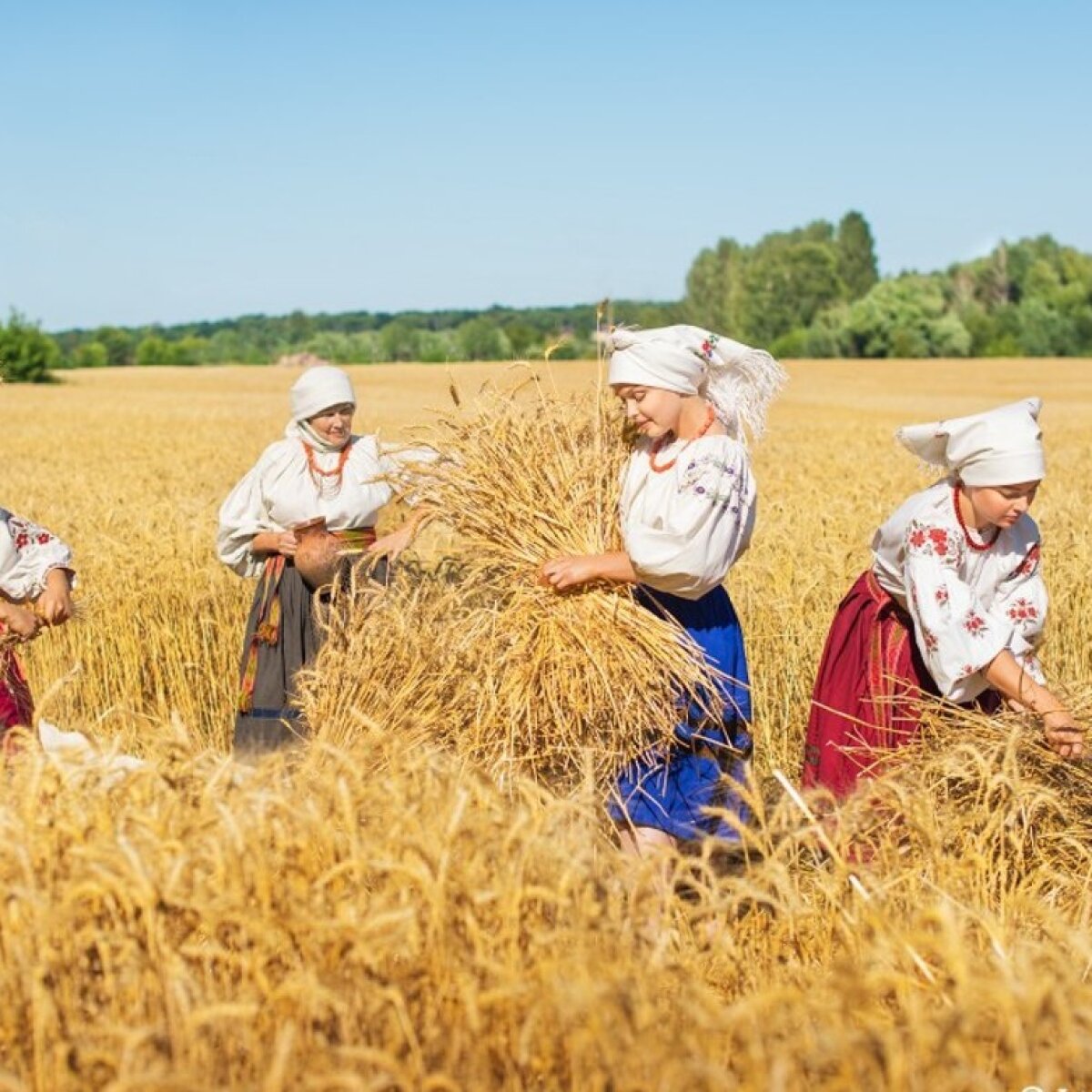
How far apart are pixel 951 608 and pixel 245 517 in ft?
7.81

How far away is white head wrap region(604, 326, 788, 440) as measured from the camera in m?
3.25

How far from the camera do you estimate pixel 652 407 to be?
3.27 metres

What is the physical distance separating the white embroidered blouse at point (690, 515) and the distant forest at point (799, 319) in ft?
111

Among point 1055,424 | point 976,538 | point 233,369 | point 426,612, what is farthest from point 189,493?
point 233,369

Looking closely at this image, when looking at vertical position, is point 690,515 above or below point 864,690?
above

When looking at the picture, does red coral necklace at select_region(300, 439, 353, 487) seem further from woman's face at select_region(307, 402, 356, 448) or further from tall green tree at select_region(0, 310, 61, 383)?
tall green tree at select_region(0, 310, 61, 383)

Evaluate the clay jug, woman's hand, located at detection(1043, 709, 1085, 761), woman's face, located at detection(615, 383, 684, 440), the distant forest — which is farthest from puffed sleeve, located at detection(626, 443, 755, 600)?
the distant forest

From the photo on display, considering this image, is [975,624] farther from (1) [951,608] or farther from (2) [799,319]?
(2) [799,319]

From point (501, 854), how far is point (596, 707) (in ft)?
4.44

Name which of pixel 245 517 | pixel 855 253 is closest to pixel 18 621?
pixel 245 517

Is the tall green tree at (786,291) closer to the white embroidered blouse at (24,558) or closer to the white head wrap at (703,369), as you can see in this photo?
the white head wrap at (703,369)

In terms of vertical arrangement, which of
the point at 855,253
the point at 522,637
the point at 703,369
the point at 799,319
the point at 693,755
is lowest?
the point at 693,755

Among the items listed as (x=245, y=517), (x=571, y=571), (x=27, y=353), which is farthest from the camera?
(x=27, y=353)

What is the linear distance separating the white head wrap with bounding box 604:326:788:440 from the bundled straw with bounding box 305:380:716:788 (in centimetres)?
26
